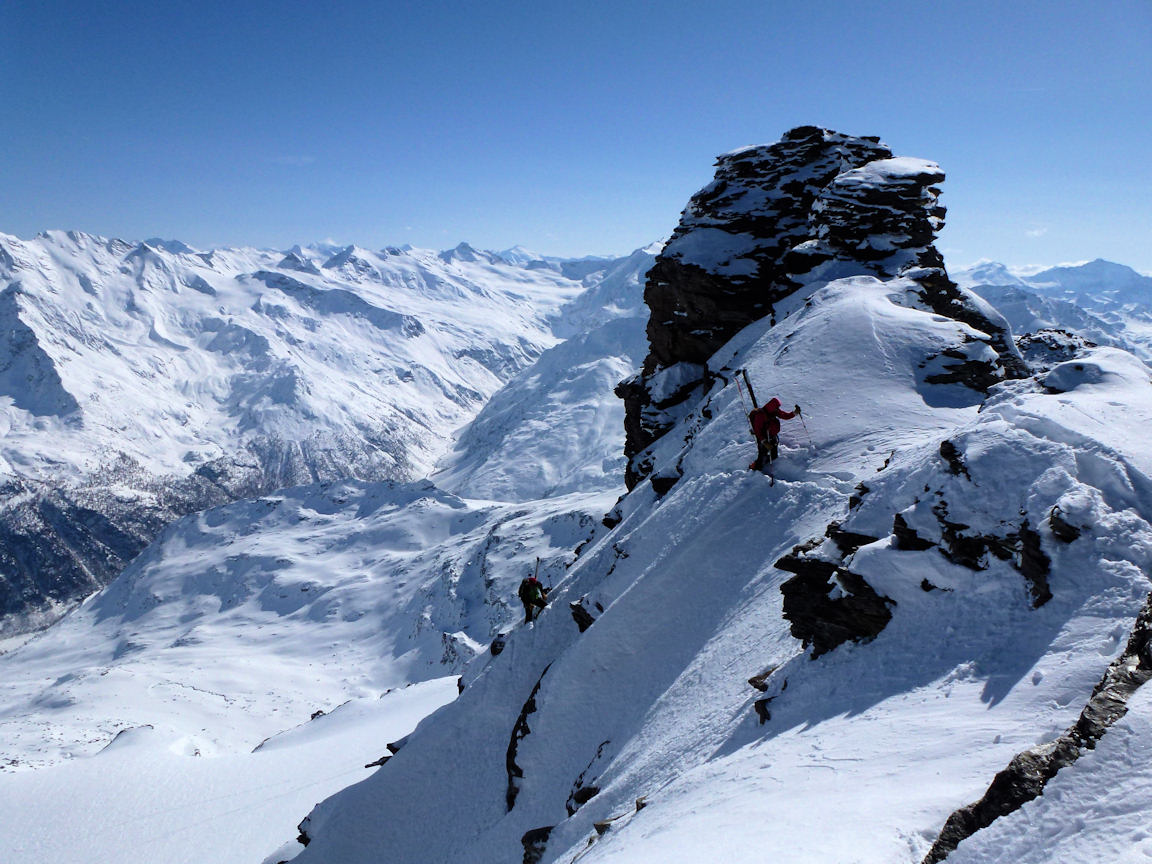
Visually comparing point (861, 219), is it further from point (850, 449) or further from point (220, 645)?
point (220, 645)

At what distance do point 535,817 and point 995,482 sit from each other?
17.8 metres

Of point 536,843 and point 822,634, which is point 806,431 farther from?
point 536,843

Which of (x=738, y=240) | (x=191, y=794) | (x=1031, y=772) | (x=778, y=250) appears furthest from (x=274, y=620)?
(x=1031, y=772)

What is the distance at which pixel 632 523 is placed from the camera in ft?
102

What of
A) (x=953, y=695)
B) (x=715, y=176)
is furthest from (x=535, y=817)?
(x=715, y=176)

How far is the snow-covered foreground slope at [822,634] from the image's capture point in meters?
10.7

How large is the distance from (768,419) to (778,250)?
22439 mm

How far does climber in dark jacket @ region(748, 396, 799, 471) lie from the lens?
22.3 metres

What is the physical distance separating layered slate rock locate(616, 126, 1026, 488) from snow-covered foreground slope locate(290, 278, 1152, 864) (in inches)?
230

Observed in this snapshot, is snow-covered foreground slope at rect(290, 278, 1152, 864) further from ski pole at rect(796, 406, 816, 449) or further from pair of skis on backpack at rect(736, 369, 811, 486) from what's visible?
pair of skis on backpack at rect(736, 369, 811, 486)

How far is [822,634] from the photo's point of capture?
1537cm

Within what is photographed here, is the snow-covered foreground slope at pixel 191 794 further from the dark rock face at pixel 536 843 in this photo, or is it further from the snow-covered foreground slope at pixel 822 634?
the dark rock face at pixel 536 843

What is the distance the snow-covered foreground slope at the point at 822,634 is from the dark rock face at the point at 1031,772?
2.03 feet

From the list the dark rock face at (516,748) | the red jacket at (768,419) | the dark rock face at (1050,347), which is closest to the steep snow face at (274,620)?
the dark rock face at (516,748)
